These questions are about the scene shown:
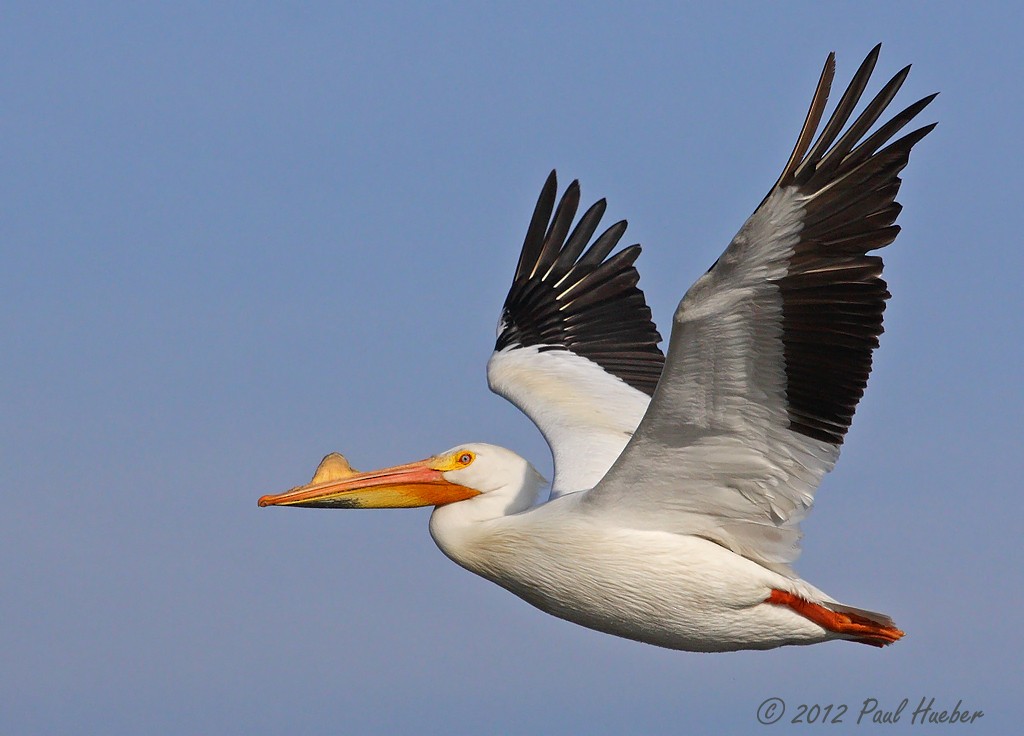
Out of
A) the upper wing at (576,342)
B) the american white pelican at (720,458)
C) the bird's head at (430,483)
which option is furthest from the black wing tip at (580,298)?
the bird's head at (430,483)

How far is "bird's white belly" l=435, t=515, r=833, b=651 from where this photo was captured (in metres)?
8.32

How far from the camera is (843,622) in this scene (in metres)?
8.57

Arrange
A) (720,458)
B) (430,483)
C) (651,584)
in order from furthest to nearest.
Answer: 1. (430,483)
2. (651,584)
3. (720,458)

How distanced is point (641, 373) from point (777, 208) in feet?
13.2

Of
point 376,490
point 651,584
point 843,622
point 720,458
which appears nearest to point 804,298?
point 720,458

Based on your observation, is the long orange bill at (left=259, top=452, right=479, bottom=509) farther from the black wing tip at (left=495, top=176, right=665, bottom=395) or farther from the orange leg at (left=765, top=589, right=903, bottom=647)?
the black wing tip at (left=495, top=176, right=665, bottom=395)

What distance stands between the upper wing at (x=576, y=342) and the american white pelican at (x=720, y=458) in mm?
33

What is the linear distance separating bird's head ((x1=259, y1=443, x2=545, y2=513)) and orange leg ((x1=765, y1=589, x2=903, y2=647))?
5.34 feet

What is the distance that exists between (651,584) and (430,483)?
5.13ft

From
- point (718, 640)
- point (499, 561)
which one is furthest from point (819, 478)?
point (499, 561)

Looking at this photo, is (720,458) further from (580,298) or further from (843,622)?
(580,298)

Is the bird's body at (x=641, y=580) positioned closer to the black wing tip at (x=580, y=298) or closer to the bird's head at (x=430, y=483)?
the bird's head at (x=430, y=483)

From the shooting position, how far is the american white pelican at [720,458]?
7.27 m

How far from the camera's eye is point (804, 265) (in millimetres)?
7285
